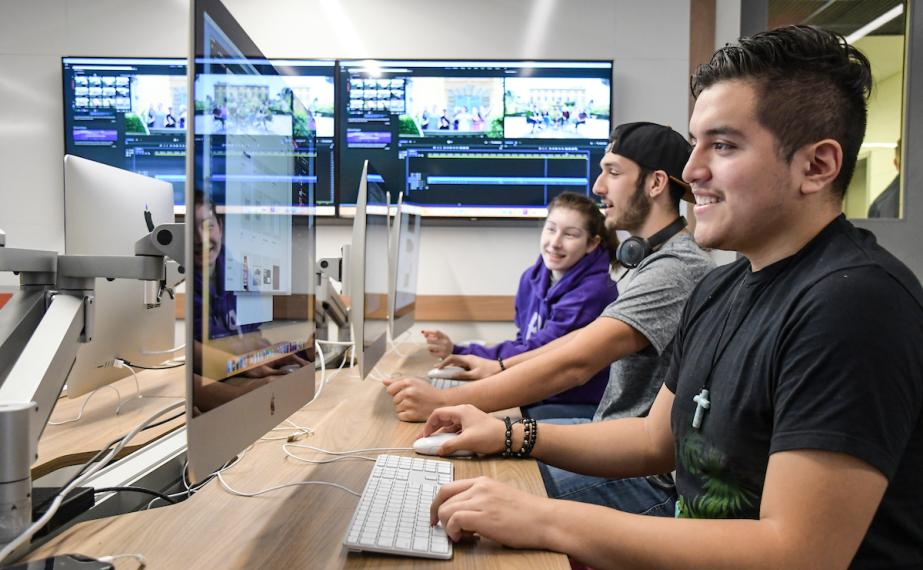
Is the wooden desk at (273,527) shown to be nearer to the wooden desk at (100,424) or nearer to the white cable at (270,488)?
the white cable at (270,488)

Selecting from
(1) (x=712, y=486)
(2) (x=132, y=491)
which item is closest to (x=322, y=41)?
(2) (x=132, y=491)

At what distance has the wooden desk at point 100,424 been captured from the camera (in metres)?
1.07

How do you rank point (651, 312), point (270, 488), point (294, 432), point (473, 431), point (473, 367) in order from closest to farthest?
point (270, 488), point (473, 431), point (294, 432), point (651, 312), point (473, 367)

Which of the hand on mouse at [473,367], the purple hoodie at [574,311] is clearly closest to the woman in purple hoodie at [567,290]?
the purple hoodie at [574,311]

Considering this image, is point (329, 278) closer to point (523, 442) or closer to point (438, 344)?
point (438, 344)

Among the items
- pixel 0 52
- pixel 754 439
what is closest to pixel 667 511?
pixel 754 439

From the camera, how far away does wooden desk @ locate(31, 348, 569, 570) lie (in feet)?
2.27

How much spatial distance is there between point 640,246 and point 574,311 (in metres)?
0.67

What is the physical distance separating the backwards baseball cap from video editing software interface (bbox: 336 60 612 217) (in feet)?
4.30

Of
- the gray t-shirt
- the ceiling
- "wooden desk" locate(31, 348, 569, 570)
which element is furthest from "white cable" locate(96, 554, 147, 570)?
the ceiling

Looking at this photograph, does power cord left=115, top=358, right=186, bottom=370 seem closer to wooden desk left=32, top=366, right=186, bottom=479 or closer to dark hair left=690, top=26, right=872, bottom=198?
wooden desk left=32, top=366, right=186, bottom=479

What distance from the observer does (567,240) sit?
254cm

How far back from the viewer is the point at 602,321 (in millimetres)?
1431

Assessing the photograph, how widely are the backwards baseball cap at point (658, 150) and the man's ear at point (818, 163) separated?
34.8 inches
